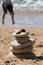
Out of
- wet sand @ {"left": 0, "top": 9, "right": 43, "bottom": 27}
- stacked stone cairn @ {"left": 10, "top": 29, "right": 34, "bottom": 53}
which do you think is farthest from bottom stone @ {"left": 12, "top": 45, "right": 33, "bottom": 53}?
wet sand @ {"left": 0, "top": 9, "right": 43, "bottom": 27}

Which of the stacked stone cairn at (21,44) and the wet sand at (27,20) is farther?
the wet sand at (27,20)

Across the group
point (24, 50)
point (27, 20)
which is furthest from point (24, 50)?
point (27, 20)

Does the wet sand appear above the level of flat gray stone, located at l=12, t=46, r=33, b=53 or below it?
below

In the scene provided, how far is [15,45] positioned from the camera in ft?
17.7

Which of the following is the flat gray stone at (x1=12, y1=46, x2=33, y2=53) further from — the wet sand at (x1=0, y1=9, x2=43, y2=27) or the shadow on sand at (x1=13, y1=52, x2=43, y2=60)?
the wet sand at (x1=0, y1=9, x2=43, y2=27)

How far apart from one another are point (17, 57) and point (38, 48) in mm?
1016

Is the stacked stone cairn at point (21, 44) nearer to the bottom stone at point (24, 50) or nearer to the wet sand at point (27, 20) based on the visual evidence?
the bottom stone at point (24, 50)

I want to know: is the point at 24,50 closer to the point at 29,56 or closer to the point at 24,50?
the point at 24,50

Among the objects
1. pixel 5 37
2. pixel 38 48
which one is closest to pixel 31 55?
pixel 38 48

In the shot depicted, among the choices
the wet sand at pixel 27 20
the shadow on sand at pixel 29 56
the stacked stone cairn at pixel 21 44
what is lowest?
the wet sand at pixel 27 20

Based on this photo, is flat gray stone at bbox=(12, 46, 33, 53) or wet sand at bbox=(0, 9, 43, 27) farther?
wet sand at bbox=(0, 9, 43, 27)

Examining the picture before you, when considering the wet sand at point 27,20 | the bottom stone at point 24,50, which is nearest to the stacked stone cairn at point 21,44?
the bottom stone at point 24,50

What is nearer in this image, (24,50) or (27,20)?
(24,50)

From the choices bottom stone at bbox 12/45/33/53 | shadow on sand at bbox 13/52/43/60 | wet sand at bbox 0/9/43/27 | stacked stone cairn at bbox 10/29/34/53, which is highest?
stacked stone cairn at bbox 10/29/34/53
